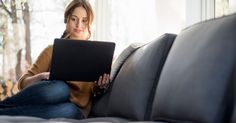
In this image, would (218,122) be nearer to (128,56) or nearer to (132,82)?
(132,82)

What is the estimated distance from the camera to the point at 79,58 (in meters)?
1.74

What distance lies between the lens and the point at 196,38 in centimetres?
130

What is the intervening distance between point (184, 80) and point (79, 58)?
0.63 metres

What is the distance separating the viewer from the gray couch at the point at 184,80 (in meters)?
1.10

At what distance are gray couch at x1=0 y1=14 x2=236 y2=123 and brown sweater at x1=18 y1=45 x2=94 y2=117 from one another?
0.23 metres

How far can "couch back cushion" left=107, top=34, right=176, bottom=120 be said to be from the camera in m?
1.54

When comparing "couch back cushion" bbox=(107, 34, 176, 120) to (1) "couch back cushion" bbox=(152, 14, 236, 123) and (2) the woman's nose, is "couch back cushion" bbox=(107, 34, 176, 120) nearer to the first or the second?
(1) "couch back cushion" bbox=(152, 14, 236, 123)

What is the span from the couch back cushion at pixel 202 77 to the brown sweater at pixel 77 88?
2.24 ft

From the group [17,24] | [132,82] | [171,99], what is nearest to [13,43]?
[17,24]

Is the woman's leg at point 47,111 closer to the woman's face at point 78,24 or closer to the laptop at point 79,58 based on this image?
the laptop at point 79,58

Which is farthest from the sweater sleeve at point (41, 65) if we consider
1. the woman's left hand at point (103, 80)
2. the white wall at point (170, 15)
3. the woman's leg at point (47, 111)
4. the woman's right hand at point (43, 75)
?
the white wall at point (170, 15)

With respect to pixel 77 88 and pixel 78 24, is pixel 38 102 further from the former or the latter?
pixel 78 24

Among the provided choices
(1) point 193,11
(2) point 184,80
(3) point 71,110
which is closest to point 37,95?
(3) point 71,110

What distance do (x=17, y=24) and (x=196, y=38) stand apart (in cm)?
193
